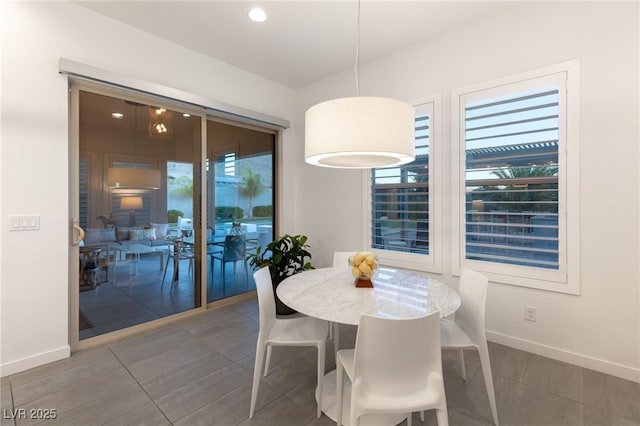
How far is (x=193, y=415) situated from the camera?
1745 mm

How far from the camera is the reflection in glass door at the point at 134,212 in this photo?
258 centimetres

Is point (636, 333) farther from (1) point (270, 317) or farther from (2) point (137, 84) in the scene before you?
(2) point (137, 84)

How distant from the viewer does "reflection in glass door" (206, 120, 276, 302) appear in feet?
11.5

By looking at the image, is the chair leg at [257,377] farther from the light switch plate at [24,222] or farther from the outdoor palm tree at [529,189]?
the outdoor palm tree at [529,189]

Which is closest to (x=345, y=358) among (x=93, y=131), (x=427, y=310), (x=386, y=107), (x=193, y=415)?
(x=427, y=310)

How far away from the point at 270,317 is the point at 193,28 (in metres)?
2.74

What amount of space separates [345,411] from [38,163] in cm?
285

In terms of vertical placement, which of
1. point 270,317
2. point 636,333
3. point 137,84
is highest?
point 137,84

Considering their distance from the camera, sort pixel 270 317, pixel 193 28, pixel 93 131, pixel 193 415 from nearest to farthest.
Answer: pixel 193 415
pixel 270 317
pixel 93 131
pixel 193 28

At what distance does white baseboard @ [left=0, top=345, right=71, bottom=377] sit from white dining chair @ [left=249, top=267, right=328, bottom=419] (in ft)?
5.65

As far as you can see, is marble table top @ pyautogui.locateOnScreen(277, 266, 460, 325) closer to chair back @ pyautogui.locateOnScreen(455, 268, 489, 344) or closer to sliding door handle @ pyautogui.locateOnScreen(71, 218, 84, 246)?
chair back @ pyautogui.locateOnScreen(455, 268, 489, 344)

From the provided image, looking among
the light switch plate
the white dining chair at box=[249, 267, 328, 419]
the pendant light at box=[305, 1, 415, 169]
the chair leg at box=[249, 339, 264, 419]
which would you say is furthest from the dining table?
the light switch plate

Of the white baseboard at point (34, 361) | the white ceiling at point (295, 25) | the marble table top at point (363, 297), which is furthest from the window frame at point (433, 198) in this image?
the white baseboard at point (34, 361)

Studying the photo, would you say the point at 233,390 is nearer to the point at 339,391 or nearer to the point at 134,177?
the point at 339,391
